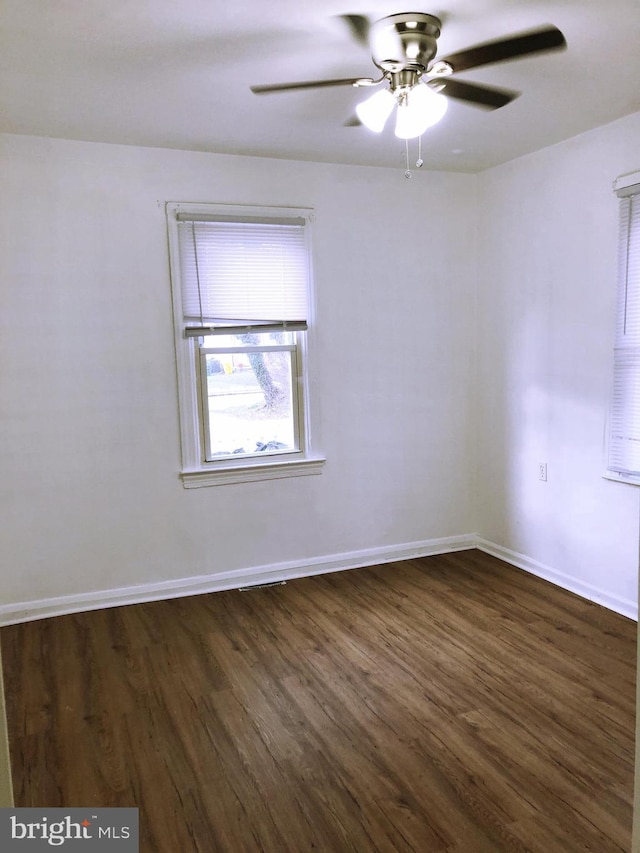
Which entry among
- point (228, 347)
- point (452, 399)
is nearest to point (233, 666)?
point (228, 347)

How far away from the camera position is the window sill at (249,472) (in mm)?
3846

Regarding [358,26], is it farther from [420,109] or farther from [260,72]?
[260,72]

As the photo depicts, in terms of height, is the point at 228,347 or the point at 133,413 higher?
the point at 228,347

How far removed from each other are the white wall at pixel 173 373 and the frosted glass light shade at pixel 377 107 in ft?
5.16

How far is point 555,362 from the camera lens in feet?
12.5

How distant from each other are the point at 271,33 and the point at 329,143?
1.33 meters

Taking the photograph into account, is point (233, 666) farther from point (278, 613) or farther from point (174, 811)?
point (174, 811)

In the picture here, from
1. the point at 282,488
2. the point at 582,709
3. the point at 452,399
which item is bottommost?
the point at 582,709

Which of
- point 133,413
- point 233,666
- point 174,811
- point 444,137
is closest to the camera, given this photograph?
point 174,811

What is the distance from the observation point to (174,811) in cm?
209

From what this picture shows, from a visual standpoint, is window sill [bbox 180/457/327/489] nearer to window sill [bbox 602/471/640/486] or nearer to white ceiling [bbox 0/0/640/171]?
window sill [bbox 602/471/640/486]

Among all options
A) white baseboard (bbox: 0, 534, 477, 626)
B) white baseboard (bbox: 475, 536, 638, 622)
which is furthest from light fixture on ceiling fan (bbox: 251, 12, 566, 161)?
white baseboard (bbox: 0, 534, 477, 626)

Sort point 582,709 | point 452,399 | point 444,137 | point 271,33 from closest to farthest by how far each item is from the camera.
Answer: point 271,33, point 582,709, point 444,137, point 452,399

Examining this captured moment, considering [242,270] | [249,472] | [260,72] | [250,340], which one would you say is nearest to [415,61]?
[260,72]
